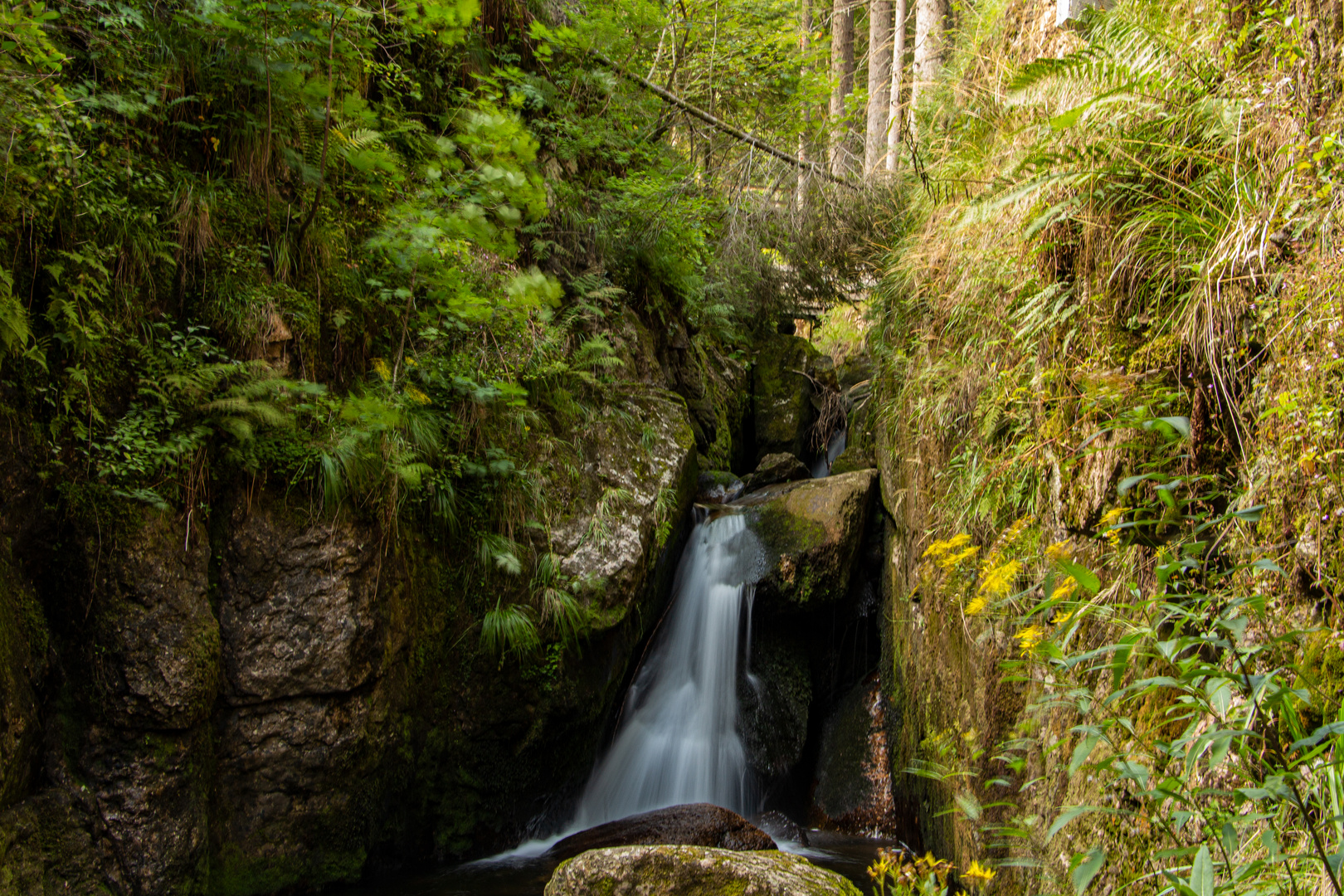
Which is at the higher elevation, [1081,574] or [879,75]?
[879,75]

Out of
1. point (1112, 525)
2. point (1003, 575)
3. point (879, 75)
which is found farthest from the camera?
point (879, 75)

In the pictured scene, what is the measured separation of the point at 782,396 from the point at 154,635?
812cm

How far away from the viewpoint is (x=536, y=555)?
5.78 metres

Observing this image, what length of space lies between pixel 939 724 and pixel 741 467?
5.99m

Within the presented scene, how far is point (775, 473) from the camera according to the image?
8.80 metres

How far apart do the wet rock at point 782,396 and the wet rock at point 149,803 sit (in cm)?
756

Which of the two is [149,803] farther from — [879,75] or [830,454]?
[879,75]

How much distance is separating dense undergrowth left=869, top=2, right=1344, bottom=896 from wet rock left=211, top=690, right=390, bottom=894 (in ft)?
11.8

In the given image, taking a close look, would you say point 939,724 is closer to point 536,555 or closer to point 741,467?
point 536,555

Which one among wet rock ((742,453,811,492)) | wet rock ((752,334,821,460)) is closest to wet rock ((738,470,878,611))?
wet rock ((742,453,811,492))

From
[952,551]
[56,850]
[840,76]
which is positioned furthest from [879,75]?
[56,850]

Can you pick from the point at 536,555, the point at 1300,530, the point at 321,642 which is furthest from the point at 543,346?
the point at 1300,530

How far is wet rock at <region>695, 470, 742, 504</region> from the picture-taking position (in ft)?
27.3

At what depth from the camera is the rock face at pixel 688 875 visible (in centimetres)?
355
